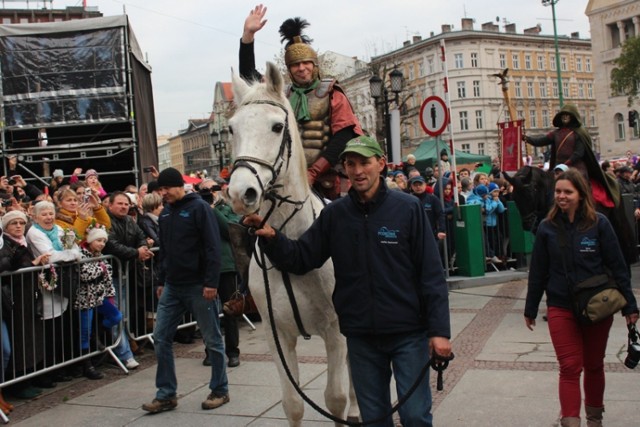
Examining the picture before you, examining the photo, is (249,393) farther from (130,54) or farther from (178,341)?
(130,54)

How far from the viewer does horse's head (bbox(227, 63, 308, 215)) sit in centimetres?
380

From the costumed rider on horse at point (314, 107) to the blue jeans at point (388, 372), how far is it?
1.75m

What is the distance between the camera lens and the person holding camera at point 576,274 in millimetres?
4910

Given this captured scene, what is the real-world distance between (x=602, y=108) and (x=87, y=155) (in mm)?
68993

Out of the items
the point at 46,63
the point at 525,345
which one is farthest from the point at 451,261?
the point at 46,63

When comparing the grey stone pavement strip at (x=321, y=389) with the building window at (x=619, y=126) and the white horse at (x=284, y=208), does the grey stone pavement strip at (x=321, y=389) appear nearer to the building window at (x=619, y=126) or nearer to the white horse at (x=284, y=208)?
the white horse at (x=284, y=208)

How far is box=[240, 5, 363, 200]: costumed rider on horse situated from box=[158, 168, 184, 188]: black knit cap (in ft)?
4.67

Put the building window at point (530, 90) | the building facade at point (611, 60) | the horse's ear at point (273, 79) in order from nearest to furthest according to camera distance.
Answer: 1. the horse's ear at point (273, 79)
2. the building facade at point (611, 60)
3. the building window at point (530, 90)

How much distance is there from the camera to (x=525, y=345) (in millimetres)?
7941

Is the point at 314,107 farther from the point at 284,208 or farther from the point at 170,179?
the point at 170,179

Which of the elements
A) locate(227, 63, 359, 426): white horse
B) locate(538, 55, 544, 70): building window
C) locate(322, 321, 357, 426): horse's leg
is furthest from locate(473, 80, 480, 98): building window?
locate(322, 321, 357, 426): horse's leg

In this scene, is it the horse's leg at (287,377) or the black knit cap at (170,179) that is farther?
the black knit cap at (170,179)

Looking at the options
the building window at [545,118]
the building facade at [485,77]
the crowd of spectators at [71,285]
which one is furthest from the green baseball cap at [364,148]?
the building window at [545,118]

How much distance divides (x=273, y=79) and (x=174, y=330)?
2.94 metres
